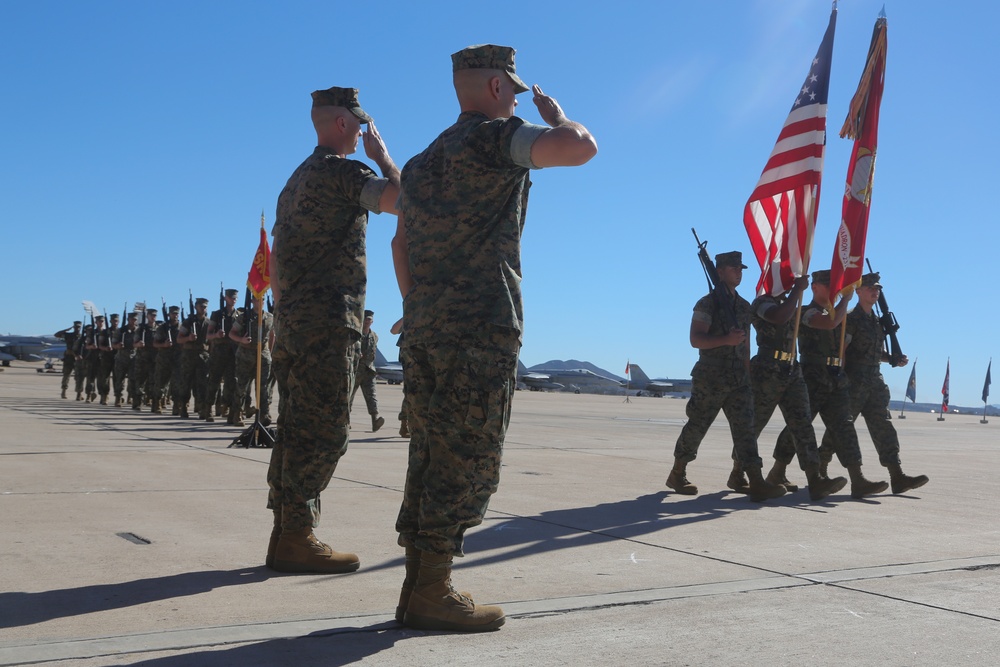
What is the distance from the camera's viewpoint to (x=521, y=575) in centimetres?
452

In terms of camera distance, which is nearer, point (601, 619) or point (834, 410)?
point (601, 619)

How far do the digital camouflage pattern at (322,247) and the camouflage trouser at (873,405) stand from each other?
5.92m

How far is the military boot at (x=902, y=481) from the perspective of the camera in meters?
8.66

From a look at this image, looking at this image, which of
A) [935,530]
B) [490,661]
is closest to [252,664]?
[490,661]

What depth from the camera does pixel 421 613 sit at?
3.50 meters

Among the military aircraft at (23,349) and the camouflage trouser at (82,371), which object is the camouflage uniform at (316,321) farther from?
the military aircraft at (23,349)

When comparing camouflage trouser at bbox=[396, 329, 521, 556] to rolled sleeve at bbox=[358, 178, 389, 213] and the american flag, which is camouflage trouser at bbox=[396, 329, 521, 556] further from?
the american flag

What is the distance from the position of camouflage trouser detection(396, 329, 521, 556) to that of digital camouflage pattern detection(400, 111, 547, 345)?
8 cm

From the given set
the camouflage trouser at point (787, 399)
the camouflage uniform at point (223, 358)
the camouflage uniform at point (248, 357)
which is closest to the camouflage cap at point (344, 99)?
the camouflage trouser at point (787, 399)

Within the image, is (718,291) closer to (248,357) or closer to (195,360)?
(248,357)

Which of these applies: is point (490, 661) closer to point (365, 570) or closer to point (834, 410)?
point (365, 570)

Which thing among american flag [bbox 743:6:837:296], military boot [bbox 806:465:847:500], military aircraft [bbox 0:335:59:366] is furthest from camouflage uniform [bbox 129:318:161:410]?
military aircraft [bbox 0:335:59:366]

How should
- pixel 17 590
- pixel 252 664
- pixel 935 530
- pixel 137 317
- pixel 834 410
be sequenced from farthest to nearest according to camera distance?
1. pixel 137 317
2. pixel 834 410
3. pixel 935 530
4. pixel 17 590
5. pixel 252 664

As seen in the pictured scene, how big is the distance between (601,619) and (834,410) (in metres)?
5.67
